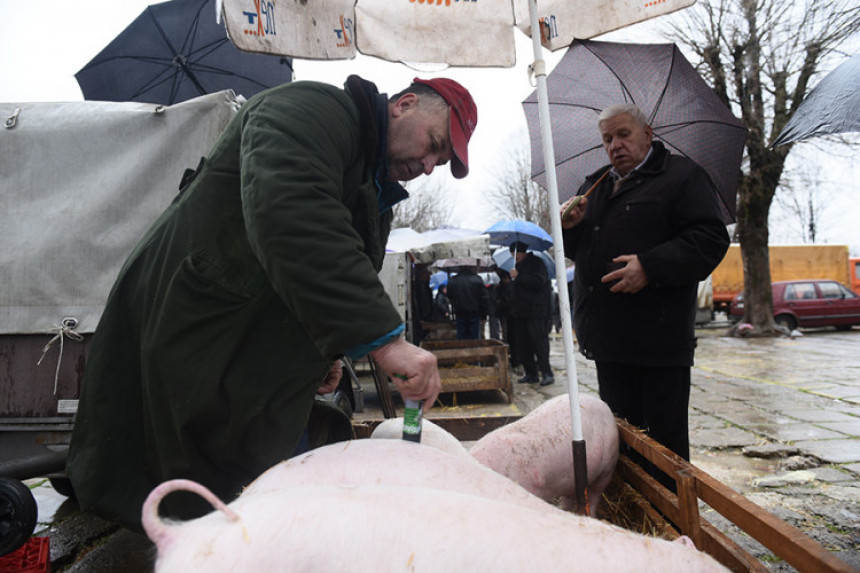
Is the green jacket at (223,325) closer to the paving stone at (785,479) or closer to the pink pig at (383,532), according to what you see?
the pink pig at (383,532)

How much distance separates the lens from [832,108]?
336 centimetres

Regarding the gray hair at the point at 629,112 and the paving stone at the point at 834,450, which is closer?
→ the gray hair at the point at 629,112

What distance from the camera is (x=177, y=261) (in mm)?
1546

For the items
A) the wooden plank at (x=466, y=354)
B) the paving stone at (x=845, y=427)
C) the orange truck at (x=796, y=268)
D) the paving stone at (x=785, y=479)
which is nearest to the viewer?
the paving stone at (x=785, y=479)

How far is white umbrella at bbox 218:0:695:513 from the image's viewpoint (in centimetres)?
222

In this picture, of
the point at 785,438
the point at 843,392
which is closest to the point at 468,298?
the point at 843,392

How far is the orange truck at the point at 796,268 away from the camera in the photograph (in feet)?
82.8

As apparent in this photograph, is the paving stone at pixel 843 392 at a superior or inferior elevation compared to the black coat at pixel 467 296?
inferior

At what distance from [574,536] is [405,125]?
1321 mm

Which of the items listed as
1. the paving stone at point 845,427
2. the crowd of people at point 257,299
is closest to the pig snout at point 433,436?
the crowd of people at point 257,299

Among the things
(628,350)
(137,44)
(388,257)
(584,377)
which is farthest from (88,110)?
(584,377)

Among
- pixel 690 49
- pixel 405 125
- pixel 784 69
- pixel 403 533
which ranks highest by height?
pixel 690 49

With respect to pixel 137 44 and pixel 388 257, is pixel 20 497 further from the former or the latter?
pixel 388 257

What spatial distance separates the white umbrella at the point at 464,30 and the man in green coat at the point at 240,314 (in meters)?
0.67
